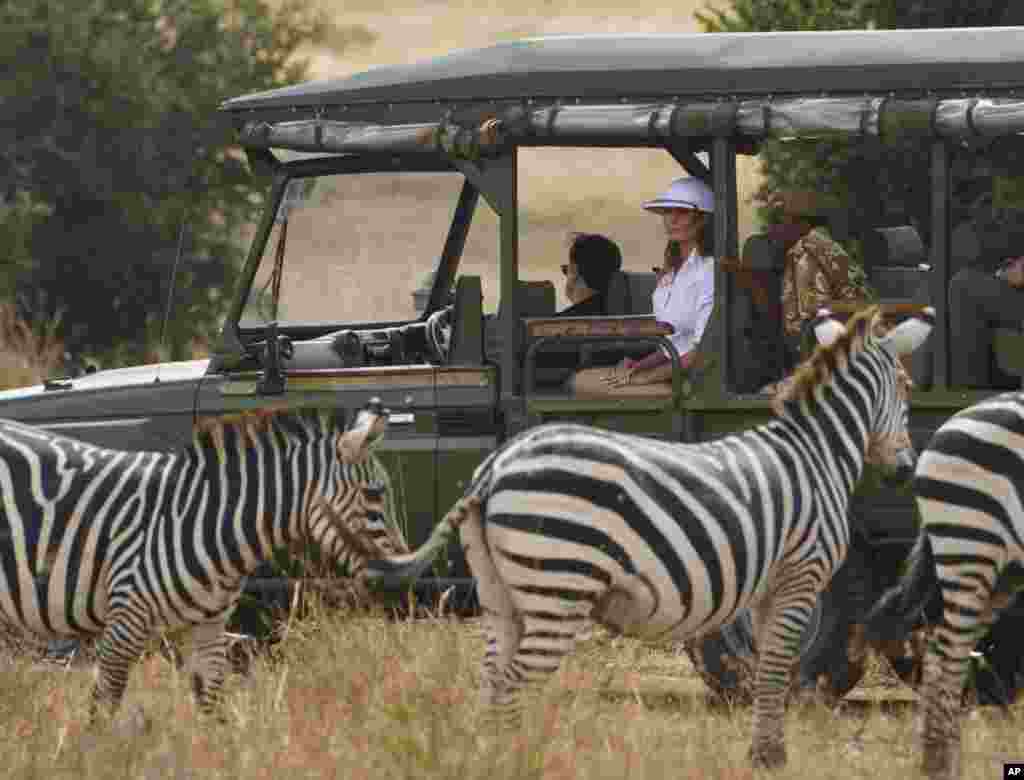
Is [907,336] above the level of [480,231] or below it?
below

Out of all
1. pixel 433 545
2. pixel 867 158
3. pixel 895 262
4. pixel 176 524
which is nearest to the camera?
pixel 433 545

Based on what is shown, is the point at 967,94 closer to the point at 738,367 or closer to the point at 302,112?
the point at 738,367

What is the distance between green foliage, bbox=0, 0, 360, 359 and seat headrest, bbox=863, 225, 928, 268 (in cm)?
1398

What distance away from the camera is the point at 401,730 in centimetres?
680

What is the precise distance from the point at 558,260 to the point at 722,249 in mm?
1136

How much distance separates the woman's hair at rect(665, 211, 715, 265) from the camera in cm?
945

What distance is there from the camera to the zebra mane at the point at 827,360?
316 inches

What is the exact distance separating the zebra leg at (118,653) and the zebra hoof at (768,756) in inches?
78.5

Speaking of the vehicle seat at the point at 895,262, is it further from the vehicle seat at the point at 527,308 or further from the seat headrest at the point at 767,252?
the vehicle seat at the point at 527,308

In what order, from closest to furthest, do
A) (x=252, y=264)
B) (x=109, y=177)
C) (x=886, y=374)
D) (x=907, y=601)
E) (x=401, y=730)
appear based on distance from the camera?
(x=401, y=730) → (x=886, y=374) → (x=907, y=601) → (x=252, y=264) → (x=109, y=177)

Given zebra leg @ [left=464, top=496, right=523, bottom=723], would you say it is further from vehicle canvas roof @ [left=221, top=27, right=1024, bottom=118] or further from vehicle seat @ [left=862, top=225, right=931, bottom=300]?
vehicle seat @ [left=862, top=225, right=931, bottom=300]

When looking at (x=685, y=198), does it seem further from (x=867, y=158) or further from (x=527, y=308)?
(x=867, y=158)

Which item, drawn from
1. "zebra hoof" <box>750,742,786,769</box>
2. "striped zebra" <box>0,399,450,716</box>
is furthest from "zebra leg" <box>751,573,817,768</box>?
"striped zebra" <box>0,399,450,716</box>

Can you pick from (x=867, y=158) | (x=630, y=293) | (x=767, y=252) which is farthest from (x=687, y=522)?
(x=867, y=158)
